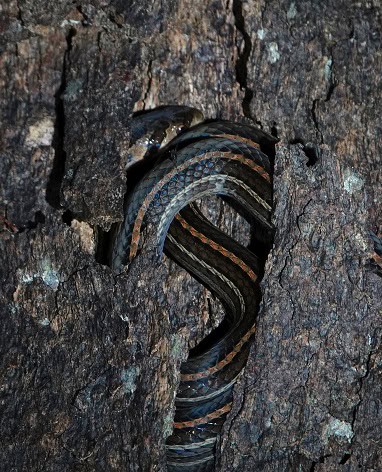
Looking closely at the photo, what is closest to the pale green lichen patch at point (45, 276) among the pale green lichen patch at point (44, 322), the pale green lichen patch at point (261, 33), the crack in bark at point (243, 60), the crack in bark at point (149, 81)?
the pale green lichen patch at point (44, 322)

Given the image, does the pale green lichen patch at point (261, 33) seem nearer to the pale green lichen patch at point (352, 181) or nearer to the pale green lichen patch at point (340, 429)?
the pale green lichen patch at point (352, 181)

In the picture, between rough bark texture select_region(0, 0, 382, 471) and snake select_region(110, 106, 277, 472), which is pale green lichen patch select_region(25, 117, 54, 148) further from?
snake select_region(110, 106, 277, 472)

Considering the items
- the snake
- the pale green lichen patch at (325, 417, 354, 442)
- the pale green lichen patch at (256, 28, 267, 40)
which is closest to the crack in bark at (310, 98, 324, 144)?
the snake

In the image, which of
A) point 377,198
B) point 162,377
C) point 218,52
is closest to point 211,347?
point 162,377

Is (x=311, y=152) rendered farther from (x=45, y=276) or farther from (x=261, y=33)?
(x=45, y=276)

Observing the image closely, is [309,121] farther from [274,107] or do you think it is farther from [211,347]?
[211,347]
